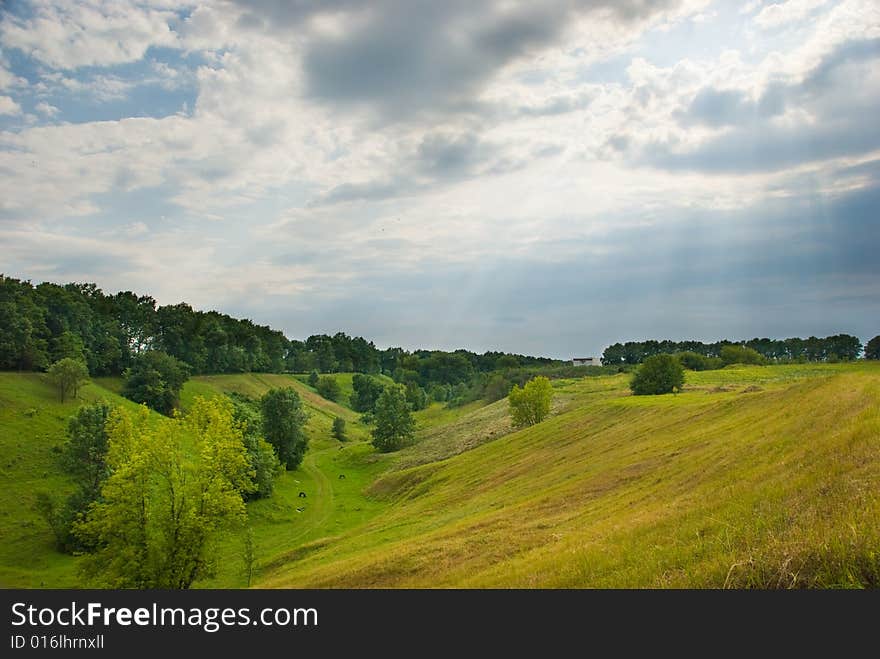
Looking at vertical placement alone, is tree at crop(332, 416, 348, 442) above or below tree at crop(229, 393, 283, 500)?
below

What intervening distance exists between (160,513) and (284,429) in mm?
72062

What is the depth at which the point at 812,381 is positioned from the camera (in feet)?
130

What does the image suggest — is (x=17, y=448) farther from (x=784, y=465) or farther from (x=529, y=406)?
(x=784, y=465)

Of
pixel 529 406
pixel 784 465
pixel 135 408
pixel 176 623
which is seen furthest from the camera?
pixel 135 408

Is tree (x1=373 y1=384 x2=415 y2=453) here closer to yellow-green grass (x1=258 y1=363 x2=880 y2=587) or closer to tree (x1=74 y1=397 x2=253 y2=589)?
yellow-green grass (x1=258 y1=363 x2=880 y2=587)

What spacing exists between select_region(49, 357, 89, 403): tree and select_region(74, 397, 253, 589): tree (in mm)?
73949

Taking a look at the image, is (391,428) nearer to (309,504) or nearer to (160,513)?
(309,504)

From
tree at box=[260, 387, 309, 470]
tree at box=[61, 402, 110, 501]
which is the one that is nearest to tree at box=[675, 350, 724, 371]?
tree at box=[260, 387, 309, 470]

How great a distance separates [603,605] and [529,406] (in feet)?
295

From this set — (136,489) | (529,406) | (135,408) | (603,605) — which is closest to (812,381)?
(603,605)

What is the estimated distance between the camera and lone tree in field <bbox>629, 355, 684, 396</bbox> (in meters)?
93.6

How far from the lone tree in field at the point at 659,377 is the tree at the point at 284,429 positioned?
216 feet

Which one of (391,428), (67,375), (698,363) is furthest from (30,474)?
(698,363)

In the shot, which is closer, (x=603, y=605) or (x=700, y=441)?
(x=603, y=605)
